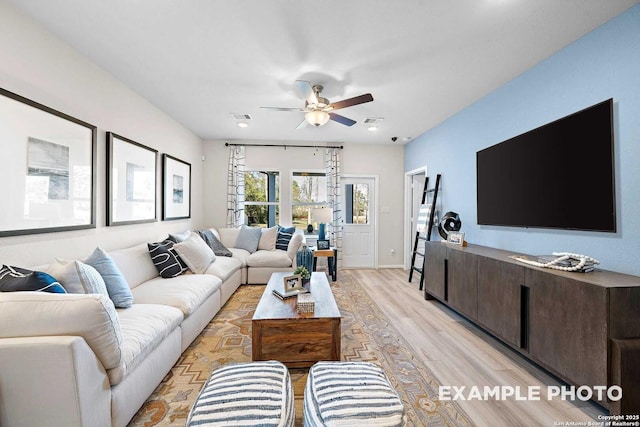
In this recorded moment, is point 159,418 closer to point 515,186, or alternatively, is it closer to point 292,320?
point 292,320

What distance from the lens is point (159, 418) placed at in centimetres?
163

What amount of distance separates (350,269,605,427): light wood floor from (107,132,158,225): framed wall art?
3.16 meters

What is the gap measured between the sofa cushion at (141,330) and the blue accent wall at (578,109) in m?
3.15

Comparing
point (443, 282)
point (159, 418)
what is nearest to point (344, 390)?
point (159, 418)

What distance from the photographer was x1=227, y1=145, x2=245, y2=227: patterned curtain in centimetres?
534

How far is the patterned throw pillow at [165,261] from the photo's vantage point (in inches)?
120

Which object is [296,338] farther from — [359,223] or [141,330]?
[359,223]

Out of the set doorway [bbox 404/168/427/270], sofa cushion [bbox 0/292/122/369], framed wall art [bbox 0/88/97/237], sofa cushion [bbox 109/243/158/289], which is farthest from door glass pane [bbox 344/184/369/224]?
sofa cushion [bbox 0/292/122/369]

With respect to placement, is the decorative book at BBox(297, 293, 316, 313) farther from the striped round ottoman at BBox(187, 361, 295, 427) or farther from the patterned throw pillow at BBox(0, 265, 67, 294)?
the patterned throw pillow at BBox(0, 265, 67, 294)

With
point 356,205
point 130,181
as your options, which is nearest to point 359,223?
point 356,205

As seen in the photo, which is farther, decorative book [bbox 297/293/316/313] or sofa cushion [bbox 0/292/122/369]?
decorative book [bbox 297/293/316/313]

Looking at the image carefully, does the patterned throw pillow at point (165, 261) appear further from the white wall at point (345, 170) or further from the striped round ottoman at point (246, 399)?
the white wall at point (345, 170)

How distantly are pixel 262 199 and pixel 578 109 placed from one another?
475 cm

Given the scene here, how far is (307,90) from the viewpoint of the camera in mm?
2686
